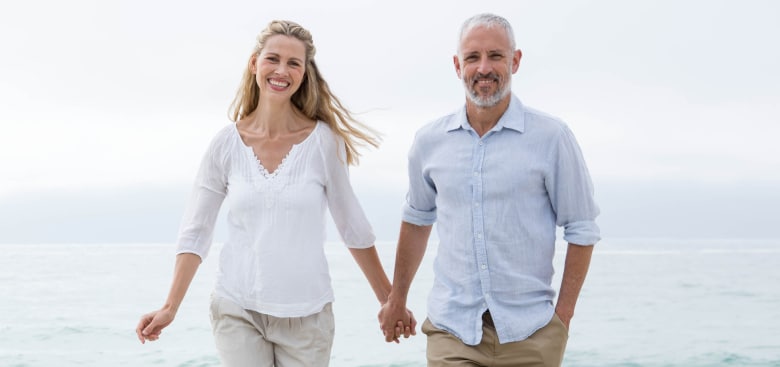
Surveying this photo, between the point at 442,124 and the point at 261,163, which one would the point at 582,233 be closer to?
the point at 442,124

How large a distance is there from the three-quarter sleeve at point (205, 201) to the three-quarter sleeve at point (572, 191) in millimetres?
1331

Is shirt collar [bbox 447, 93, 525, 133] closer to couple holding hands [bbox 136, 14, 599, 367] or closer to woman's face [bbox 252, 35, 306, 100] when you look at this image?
couple holding hands [bbox 136, 14, 599, 367]

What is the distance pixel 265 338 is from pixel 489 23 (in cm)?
142

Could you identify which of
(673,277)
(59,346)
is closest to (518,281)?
(59,346)

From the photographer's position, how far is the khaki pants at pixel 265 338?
123 inches

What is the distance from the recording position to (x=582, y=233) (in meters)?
2.84

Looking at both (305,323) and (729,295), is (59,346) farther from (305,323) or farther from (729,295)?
(729,295)

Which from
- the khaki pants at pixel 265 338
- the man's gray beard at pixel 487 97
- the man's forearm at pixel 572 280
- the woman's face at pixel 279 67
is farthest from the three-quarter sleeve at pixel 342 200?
the man's forearm at pixel 572 280

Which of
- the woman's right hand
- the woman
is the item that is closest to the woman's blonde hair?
the woman

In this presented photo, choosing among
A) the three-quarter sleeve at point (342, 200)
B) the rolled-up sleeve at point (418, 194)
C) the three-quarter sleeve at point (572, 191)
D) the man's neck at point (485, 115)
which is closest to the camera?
the three-quarter sleeve at point (572, 191)

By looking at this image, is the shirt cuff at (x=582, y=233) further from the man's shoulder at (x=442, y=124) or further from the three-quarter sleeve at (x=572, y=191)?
the man's shoulder at (x=442, y=124)

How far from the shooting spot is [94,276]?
803 inches

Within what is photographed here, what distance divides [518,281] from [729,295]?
15.6 meters

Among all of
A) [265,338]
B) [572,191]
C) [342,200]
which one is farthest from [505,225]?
[265,338]
